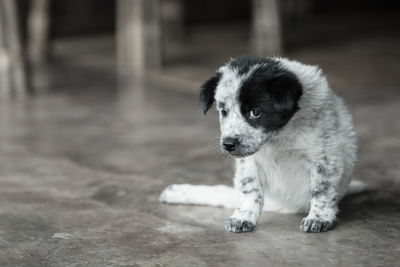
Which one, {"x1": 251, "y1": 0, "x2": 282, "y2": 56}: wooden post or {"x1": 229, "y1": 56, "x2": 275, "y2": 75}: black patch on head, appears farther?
{"x1": 251, "y1": 0, "x2": 282, "y2": 56}: wooden post

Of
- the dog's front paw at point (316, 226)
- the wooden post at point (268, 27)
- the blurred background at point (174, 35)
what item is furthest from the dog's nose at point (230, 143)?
the wooden post at point (268, 27)

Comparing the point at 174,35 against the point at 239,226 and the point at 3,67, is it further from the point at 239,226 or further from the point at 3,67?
the point at 239,226

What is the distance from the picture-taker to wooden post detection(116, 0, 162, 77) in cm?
739

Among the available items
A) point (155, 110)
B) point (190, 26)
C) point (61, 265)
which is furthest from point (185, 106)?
point (190, 26)

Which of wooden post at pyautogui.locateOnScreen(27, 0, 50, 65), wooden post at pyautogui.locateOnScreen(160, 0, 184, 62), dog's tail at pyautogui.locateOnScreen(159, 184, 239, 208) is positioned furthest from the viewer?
wooden post at pyautogui.locateOnScreen(160, 0, 184, 62)

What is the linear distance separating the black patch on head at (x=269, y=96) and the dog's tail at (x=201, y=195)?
1.95ft

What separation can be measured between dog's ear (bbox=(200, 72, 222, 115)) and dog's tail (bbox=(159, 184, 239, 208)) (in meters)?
0.54

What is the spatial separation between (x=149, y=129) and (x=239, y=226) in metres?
2.23

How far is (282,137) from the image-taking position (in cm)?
323

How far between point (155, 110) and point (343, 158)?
9.42 feet

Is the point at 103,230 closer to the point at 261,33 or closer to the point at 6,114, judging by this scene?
the point at 6,114

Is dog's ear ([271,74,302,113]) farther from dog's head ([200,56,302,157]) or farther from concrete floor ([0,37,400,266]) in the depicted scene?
concrete floor ([0,37,400,266])

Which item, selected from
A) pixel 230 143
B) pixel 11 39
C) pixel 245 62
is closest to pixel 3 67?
pixel 11 39

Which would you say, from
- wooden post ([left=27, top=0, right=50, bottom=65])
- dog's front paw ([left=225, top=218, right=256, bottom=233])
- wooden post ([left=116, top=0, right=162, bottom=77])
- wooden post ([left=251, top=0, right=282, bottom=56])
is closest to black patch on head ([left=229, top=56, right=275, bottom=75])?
dog's front paw ([left=225, top=218, right=256, bottom=233])
